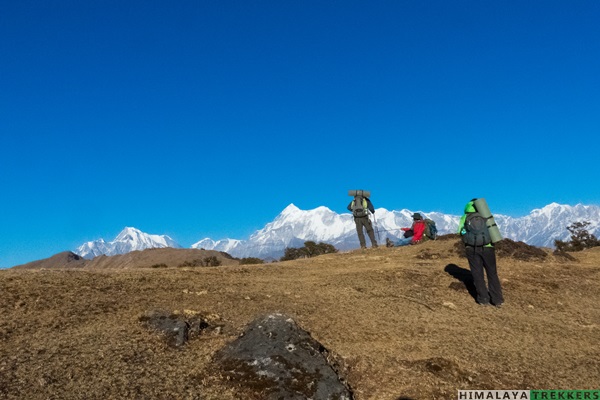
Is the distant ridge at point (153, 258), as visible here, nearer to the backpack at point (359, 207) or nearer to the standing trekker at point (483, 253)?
the backpack at point (359, 207)

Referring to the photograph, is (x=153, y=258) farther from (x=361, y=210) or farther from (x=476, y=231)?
(x=476, y=231)

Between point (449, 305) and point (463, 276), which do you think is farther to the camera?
point (463, 276)

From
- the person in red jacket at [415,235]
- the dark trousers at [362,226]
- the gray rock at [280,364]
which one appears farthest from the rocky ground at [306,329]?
the person in red jacket at [415,235]

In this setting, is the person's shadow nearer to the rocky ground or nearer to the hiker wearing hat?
the rocky ground

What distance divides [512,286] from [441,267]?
9.56 ft

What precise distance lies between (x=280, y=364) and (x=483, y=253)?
867cm

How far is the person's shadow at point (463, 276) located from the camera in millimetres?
14847

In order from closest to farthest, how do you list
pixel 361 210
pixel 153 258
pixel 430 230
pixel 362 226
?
pixel 361 210 < pixel 362 226 < pixel 430 230 < pixel 153 258

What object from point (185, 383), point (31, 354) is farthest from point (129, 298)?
point (185, 383)

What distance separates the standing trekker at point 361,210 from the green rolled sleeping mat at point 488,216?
36.4ft

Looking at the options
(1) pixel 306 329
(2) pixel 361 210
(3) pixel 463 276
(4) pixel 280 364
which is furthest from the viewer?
(2) pixel 361 210

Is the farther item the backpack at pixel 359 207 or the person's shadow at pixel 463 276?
the backpack at pixel 359 207

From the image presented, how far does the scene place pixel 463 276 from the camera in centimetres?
1631

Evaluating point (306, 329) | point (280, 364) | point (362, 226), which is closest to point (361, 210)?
point (362, 226)
